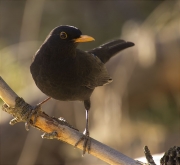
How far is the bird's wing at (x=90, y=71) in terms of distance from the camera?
524cm

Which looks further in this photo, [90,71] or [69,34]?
[90,71]

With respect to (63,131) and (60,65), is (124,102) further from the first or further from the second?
(63,131)

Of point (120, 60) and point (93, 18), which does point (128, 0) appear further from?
point (120, 60)

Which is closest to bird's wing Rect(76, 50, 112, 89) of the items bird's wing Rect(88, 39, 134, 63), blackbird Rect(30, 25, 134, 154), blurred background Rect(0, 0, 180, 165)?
blackbird Rect(30, 25, 134, 154)

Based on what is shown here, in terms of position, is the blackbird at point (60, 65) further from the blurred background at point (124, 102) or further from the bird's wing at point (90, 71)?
the blurred background at point (124, 102)

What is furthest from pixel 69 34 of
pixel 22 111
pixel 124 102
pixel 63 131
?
pixel 124 102

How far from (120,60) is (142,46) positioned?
524mm

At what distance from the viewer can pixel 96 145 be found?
12.5 feet

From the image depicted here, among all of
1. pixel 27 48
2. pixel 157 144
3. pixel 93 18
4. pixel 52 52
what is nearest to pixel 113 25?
pixel 93 18

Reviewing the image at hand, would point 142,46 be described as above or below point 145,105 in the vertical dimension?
above

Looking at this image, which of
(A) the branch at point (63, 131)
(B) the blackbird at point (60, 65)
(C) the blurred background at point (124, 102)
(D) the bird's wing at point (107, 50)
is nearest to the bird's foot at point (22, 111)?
(A) the branch at point (63, 131)

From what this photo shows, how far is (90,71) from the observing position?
18.2ft

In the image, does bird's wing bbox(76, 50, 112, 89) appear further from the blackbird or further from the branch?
the branch

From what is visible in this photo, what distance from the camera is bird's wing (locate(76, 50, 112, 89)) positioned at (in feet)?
17.2
